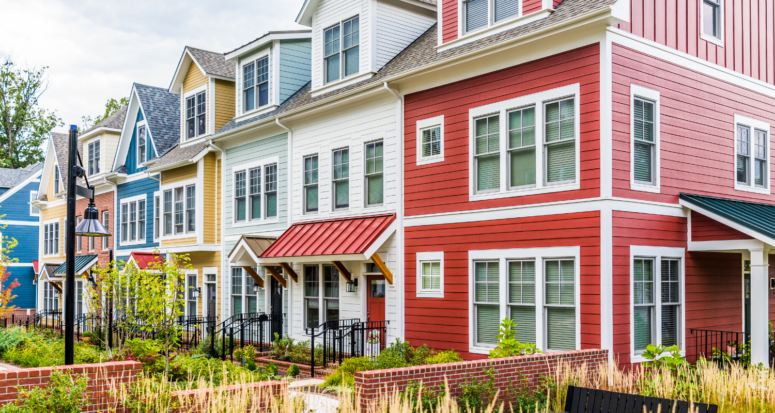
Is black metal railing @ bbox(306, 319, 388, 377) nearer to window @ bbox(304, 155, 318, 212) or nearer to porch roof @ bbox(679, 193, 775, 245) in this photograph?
window @ bbox(304, 155, 318, 212)

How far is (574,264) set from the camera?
13.5m

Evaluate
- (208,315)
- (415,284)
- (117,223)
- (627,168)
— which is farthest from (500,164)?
(117,223)

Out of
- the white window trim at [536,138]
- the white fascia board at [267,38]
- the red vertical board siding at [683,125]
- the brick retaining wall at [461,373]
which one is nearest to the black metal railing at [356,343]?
the white window trim at [536,138]

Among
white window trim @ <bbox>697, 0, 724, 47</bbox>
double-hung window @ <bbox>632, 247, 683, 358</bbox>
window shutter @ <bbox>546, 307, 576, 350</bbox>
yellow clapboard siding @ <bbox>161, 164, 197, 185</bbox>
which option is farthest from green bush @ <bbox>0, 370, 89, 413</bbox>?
yellow clapboard siding @ <bbox>161, 164, 197, 185</bbox>

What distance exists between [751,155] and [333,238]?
10.3 meters

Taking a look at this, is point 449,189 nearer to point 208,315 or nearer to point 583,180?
point 583,180

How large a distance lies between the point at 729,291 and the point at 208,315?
1682cm

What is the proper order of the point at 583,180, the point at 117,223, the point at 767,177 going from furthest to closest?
the point at 117,223 → the point at 767,177 → the point at 583,180

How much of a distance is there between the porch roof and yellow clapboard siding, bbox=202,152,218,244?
1577cm

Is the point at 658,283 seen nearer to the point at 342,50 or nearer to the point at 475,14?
the point at 475,14

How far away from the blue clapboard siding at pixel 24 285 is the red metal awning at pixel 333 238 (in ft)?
105

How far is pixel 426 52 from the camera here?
58.2ft

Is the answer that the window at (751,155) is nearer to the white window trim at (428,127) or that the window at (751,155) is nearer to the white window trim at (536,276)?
the white window trim at (536,276)

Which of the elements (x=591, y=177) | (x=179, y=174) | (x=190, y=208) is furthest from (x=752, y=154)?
(x=179, y=174)
